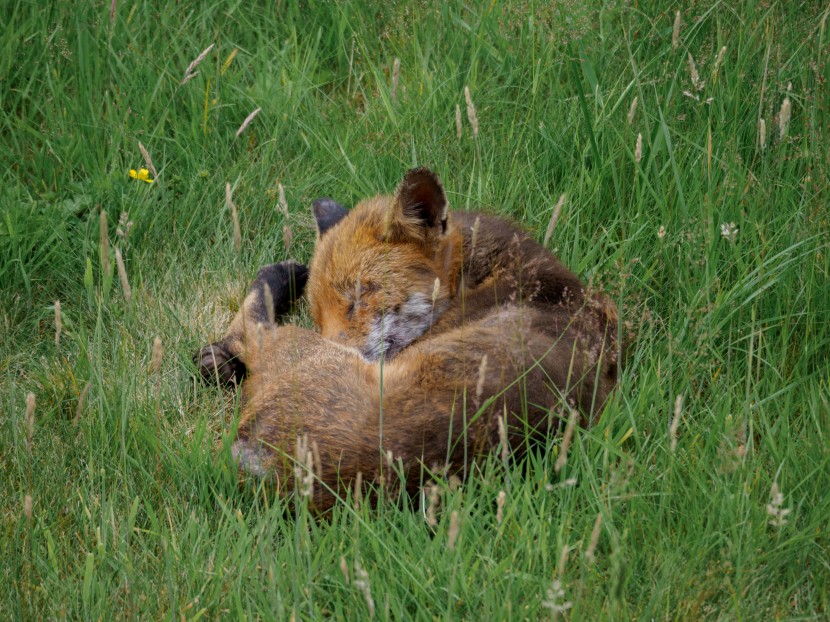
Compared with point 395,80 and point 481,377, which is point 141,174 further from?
point 481,377

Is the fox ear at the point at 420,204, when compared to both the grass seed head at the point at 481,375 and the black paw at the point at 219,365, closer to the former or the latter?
Answer: the black paw at the point at 219,365

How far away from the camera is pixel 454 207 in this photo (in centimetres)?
582

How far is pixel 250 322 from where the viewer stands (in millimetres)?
5207

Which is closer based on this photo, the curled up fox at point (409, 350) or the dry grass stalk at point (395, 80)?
the curled up fox at point (409, 350)

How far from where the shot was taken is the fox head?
197 inches

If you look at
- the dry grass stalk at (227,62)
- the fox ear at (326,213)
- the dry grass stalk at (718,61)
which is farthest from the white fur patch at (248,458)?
the dry grass stalk at (227,62)

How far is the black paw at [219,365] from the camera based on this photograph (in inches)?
197

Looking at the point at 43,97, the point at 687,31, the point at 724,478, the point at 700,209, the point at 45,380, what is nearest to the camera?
the point at 724,478

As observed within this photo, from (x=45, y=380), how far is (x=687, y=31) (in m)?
4.19

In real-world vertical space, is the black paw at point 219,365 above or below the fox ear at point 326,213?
below

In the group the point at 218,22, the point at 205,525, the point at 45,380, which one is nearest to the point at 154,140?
the point at 218,22

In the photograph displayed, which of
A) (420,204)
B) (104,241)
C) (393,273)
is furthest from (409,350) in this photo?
(104,241)

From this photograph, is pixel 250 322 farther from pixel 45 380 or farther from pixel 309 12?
pixel 309 12

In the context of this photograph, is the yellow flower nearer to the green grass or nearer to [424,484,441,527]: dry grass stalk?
the green grass
